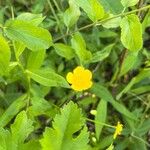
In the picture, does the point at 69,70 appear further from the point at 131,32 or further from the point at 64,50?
the point at 131,32

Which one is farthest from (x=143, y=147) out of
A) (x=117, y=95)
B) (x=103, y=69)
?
(x=103, y=69)

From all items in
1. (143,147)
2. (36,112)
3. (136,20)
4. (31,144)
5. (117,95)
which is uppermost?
(136,20)

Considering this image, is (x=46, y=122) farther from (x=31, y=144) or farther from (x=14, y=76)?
(x=31, y=144)

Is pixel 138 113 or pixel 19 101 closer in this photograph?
pixel 19 101

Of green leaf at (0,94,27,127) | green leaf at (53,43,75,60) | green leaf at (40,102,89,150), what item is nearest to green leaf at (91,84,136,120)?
green leaf at (53,43,75,60)

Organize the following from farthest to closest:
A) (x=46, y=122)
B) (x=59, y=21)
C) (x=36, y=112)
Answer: (x=59, y=21)
(x=46, y=122)
(x=36, y=112)

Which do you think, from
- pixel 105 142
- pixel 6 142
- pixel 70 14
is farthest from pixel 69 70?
pixel 6 142

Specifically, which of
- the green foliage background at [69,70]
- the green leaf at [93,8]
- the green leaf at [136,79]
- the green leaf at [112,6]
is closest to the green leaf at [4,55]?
the green foliage background at [69,70]
